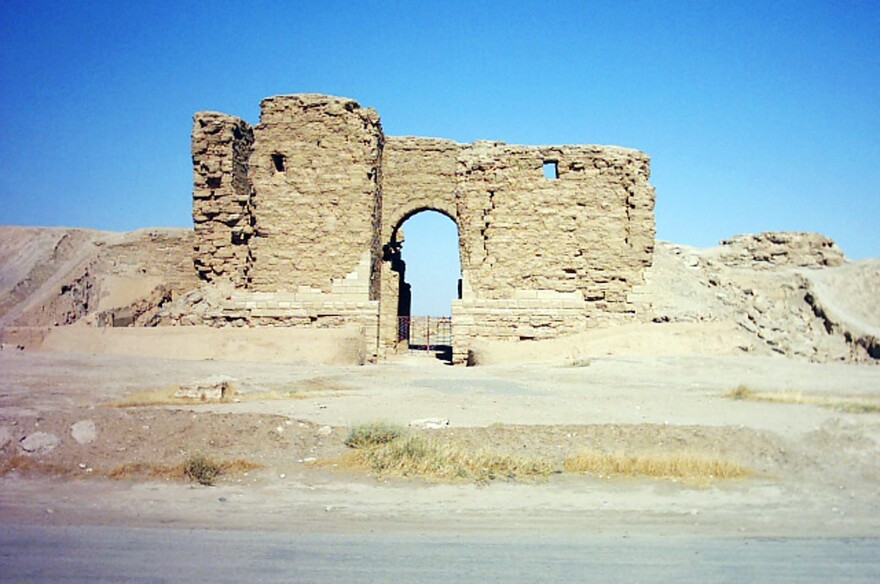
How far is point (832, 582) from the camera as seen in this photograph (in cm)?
487

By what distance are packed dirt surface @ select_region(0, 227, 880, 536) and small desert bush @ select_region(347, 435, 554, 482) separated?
0.14m

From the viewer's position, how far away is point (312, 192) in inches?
711

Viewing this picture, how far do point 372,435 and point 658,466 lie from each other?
3092 millimetres

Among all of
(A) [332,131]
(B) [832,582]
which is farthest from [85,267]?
(B) [832,582]

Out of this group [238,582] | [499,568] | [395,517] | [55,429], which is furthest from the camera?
[55,429]

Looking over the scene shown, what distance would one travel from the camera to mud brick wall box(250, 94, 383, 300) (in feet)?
58.6

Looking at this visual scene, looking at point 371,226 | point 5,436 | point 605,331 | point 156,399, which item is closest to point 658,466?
point 156,399

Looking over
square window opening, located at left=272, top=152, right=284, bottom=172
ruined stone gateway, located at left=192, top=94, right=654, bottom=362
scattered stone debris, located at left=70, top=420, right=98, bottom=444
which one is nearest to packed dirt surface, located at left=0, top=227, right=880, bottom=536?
scattered stone debris, located at left=70, top=420, right=98, bottom=444

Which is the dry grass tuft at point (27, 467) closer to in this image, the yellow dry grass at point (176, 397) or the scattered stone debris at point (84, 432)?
the scattered stone debris at point (84, 432)

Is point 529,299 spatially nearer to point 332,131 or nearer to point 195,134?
point 332,131

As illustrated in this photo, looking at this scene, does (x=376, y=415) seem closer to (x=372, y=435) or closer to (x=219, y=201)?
(x=372, y=435)

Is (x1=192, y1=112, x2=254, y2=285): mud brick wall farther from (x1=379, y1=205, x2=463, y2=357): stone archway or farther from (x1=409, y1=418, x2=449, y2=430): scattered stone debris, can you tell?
(x1=409, y1=418, x2=449, y2=430): scattered stone debris

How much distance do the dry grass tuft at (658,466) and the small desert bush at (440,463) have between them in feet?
1.31

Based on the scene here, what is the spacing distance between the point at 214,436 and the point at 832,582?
20.2 feet
